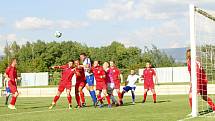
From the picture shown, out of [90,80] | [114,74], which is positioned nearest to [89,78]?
[90,80]

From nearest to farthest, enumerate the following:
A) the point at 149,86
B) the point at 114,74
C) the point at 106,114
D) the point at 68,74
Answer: the point at 106,114
the point at 68,74
the point at 114,74
the point at 149,86

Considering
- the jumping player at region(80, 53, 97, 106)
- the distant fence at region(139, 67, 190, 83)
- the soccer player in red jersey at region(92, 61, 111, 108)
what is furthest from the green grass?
the distant fence at region(139, 67, 190, 83)

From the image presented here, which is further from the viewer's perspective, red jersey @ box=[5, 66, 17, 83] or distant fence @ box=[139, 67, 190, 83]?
distant fence @ box=[139, 67, 190, 83]

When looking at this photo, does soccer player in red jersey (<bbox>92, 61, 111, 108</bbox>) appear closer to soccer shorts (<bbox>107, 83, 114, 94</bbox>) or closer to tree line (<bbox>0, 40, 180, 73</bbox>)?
soccer shorts (<bbox>107, 83, 114, 94</bbox>)

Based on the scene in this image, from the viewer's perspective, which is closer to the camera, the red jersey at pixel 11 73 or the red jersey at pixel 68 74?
the red jersey at pixel 68 74

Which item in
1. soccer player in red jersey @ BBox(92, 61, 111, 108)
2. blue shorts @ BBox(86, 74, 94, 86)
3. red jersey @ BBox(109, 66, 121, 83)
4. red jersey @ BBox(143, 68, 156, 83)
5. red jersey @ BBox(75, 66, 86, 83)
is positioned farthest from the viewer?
red jersey @ BBox(143, 68, 156, 83)

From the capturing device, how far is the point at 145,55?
10419cm

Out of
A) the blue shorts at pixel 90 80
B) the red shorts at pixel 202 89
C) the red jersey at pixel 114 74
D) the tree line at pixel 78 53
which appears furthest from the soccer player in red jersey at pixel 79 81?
the tree line at pixel 78 53

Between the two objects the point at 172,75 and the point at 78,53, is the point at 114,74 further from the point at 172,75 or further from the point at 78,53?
the point at 78,53

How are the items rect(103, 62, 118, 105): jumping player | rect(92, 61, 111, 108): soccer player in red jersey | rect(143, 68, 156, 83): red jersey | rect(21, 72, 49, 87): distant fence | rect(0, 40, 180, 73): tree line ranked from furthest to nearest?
rect(0, 40, 180, 73): tree line < rect(21, 72, 49, 87): distant fence < rect(143, 68, 156, 83): red jersey < rect(103, 62, 118, 105): jumping player < rect(92, 61, 111, 108): soccer player in red jersey

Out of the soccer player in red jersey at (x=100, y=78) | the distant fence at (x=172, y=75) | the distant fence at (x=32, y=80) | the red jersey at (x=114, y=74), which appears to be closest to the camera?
the soccer player in red jersey at (x=100, y=78)

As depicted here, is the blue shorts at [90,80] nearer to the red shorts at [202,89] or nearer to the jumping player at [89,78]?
the jumping player at [89,78]

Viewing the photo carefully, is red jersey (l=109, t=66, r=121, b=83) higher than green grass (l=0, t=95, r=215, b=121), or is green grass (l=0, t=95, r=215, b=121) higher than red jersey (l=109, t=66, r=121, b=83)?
red jersey (l=109, t=66, r=121, b=83)

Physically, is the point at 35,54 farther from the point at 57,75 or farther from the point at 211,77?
the point at 211,77
